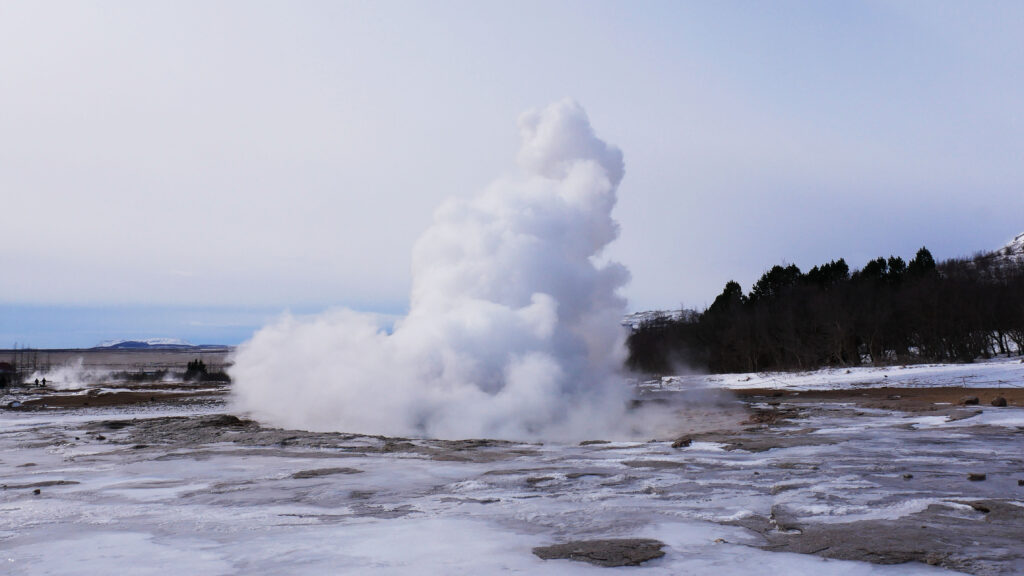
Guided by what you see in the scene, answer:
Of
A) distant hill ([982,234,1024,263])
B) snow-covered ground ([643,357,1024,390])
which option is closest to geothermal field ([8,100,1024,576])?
snow-covered ground ([643,357,1024,390])

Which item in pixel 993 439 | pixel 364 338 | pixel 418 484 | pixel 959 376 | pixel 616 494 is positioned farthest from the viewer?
pixel 959 376

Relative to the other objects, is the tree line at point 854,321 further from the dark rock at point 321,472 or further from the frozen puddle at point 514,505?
the dark rock at point 321,472

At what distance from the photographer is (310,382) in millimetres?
25531

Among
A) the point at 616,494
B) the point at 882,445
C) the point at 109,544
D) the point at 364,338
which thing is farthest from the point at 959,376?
the point at 109,544

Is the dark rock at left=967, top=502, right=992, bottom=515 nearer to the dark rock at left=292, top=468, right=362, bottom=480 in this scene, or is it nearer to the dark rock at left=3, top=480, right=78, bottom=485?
the dark rock at left=292, top=468, right=362, bottom=480

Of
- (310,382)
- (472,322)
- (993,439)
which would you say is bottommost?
(993,439)

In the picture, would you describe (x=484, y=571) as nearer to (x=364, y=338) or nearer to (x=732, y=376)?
(x=364, y=338)

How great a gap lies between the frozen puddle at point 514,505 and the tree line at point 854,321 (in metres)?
41.2

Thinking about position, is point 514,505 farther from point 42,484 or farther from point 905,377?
point 905,377

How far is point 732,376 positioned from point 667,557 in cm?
5000

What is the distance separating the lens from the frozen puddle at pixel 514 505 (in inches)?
265

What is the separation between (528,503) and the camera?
9.59 m

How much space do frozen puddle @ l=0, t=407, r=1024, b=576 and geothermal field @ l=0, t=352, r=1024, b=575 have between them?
1.5 inches

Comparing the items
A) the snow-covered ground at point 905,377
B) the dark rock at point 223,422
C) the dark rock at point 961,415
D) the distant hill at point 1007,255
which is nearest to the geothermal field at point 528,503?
the dark rock at point 961,415
